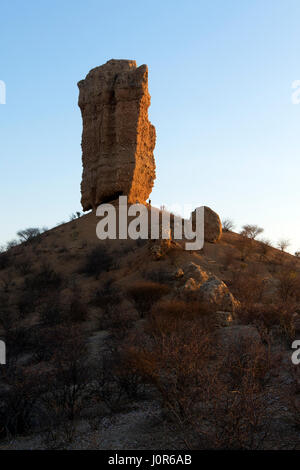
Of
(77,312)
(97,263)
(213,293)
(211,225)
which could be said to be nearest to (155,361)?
(213,293)

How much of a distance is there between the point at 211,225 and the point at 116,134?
286 inches

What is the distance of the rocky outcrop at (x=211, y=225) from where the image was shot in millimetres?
17766

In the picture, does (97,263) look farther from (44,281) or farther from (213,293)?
(213,293)

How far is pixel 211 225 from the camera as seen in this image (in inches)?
712

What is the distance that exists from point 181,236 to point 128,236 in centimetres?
298

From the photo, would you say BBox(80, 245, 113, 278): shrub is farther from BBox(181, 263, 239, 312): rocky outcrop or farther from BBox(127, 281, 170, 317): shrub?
BBox(181, 263, 239, 312): rocky outcrop

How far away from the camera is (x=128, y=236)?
766 inches

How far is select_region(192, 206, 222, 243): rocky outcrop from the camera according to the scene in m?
17.8

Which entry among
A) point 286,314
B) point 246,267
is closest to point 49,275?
point 246,267

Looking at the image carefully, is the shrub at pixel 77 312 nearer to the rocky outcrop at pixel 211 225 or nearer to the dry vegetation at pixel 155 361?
the dry vegetation at pixel 155 361

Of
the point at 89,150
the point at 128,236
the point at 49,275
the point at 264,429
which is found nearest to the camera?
the point at 264,429

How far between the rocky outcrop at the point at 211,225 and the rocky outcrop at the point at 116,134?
15.1 feet

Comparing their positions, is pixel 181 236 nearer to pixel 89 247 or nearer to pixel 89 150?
pixel 89 247

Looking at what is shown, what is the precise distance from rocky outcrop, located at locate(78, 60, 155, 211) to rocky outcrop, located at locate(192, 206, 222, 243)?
460 cm
